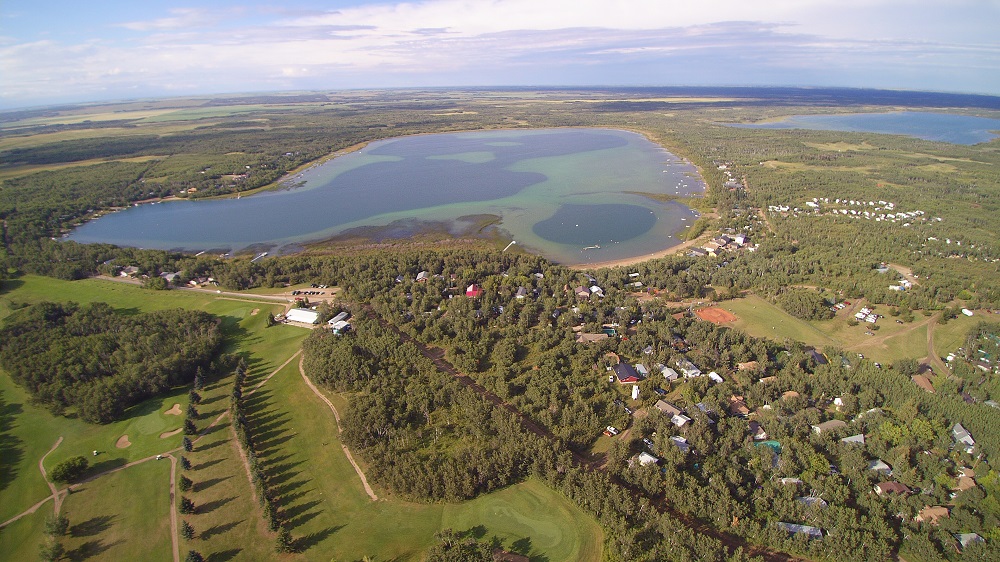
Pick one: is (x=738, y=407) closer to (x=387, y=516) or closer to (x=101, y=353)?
(x=387, y=516)

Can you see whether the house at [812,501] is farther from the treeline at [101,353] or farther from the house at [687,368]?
the treeline at [101,353]

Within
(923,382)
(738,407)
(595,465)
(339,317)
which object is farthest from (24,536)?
(923,382)

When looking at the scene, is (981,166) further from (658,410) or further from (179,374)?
(179,374)

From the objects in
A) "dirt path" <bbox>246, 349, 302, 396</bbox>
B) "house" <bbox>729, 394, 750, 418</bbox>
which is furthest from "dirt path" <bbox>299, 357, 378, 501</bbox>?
"house" <bbox>729, 394, 750, 418</bbox>

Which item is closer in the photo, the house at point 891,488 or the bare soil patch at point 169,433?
the house at point 891,488

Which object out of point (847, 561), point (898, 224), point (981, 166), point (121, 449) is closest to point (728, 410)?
point (847, 561)

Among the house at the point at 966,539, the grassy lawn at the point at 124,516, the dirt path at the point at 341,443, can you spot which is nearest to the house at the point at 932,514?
the house at the point at 966,539

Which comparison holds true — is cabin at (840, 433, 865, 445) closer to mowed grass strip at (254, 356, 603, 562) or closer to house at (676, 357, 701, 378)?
house at (676, 357, 701, 378)
